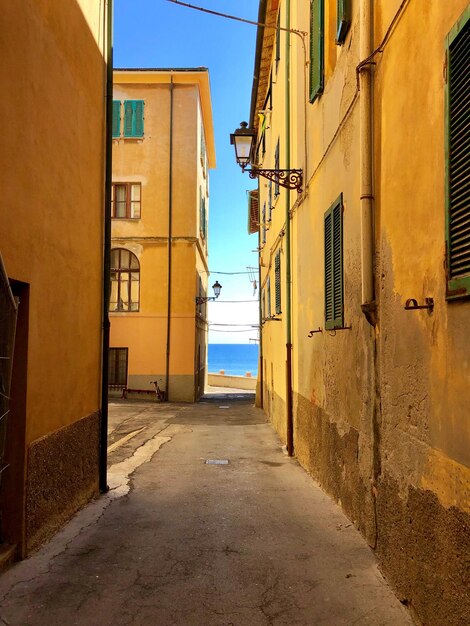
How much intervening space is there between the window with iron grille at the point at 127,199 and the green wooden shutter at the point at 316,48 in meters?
16.2

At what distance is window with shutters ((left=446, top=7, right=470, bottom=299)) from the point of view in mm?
2742

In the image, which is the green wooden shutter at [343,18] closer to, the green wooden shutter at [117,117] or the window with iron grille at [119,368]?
the window with iron grille at [119,368]

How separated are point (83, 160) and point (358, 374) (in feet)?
12.8

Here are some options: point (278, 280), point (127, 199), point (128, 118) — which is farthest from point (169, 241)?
point (278, 280)

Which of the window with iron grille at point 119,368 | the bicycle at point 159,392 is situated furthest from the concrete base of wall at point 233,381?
the window with iron grille at point 119,368

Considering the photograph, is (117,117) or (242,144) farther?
(117,117)

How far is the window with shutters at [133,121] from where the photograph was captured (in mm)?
23203

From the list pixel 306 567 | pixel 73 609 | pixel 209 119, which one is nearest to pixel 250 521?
pixel 306 567

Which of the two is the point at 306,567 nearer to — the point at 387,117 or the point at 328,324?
the point at 328,324

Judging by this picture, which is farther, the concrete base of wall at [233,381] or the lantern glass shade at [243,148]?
the concrete base of wall at [233,381]

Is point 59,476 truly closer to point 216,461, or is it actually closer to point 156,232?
point 216,461

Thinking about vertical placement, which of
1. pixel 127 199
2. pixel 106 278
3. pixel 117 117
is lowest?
pixel 106 278

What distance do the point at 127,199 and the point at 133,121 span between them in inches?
135

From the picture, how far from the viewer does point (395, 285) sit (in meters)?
3.94
